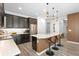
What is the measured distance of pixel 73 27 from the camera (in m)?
5.59

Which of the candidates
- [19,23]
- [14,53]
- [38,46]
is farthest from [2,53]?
[19,23]

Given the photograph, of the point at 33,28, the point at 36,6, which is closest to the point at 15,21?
the point at 33,28

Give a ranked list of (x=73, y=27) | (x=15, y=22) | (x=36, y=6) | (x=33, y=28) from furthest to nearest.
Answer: (x=33, y=28) → (x=73, y=27) → (x=15, y=22) → (x=36, y=6)

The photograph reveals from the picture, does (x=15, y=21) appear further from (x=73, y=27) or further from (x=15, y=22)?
(x=73, y=27)

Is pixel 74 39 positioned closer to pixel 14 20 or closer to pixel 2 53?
pixel 14 20

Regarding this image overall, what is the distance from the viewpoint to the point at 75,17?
18.0 feet

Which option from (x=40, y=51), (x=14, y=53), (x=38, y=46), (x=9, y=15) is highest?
(x=9, y=15)

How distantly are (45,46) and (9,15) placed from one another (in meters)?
2.55

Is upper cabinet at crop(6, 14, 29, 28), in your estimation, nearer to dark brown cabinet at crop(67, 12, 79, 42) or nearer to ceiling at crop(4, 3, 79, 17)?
ceiling at crop(4, 3, 79, 17)

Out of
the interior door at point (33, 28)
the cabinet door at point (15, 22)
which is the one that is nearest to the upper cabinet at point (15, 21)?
the cabinet door at point (15, 22)

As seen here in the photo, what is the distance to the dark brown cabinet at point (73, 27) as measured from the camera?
5333mm

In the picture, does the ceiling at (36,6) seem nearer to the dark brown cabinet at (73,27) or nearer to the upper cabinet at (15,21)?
the upper cabinet at (15,21)

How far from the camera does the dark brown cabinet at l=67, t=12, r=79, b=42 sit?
5333mm

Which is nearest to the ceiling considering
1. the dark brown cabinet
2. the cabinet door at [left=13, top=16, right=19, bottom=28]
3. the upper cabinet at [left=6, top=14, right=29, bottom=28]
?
the upper cabinet at [left=6, top=14, right=29, bottom=28]
